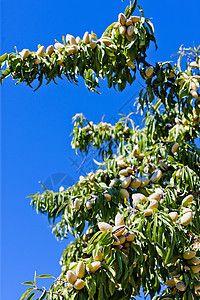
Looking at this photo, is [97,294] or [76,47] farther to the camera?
[76,47]

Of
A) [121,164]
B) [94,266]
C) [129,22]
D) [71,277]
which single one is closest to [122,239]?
[94,266]

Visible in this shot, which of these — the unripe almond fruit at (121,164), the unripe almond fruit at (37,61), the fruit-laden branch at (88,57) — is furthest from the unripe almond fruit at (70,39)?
the unripe almond fruit at (121,164)

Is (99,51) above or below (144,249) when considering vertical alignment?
above

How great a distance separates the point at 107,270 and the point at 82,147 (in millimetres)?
2199

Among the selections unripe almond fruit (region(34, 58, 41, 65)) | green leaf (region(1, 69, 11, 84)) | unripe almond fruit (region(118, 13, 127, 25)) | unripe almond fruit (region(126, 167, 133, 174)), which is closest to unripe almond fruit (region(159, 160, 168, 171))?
unripe almond fruit (region(126, 167, 133, 174))

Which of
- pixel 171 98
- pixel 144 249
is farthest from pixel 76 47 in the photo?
pixel 144 249

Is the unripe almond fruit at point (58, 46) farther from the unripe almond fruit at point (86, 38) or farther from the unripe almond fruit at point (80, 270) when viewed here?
the unripe almond fruit at point (80, 270)

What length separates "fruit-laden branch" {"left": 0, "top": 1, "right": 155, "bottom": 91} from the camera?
2422 millimetres

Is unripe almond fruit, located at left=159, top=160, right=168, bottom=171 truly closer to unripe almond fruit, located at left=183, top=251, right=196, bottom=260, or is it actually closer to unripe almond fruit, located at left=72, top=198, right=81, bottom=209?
unripe almond fruit, located at left=72, top=198, right=81, bottom=209

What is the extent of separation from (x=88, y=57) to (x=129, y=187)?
87 cm

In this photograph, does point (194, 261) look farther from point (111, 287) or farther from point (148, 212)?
point (111, 287)

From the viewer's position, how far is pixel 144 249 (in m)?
1.90

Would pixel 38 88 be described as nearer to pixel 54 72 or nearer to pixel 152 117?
pixel 54 72

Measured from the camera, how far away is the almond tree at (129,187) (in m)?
1.77
